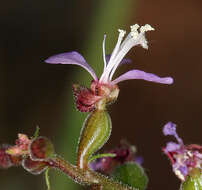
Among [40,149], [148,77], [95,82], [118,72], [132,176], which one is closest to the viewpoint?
[40,149]

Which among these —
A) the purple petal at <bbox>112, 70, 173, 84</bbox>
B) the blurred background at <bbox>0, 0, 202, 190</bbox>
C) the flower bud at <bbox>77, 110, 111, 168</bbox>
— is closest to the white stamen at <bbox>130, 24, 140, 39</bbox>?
the purple petal at <bbox>112, 70, 173, 84</bbox>

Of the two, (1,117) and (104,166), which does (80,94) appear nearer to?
(104,166)

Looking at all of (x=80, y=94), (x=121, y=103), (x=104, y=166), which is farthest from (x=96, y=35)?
(x=80, y=94)

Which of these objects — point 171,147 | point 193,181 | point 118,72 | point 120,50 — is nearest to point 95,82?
point 120,50

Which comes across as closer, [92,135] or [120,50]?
[92,135]

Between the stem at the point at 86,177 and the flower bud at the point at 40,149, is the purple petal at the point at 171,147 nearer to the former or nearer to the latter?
the stem at the point at 86,177

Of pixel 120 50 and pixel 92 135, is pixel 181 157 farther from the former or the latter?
pixel 120 50
